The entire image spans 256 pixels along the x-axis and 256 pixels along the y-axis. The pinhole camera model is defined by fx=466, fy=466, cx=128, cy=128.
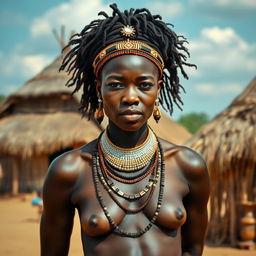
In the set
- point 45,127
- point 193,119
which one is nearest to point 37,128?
point 45,127

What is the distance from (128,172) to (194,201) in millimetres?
353

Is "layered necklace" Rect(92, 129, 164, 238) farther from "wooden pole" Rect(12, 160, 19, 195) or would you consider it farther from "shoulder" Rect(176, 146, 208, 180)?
"wooden pole" Rect(12, 160, 19, 195)

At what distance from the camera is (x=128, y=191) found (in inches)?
83.4


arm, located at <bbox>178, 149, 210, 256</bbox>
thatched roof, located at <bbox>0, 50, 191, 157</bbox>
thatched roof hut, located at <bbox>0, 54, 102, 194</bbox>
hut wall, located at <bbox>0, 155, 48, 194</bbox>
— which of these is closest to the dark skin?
arm, located at <bbox>178, 149, 210, 256</bbox>

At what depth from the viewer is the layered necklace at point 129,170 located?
82.4 inches

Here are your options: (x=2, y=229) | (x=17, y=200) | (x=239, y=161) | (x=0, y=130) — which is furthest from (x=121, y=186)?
(x=0, y=130)

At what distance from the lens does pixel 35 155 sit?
1698 cm

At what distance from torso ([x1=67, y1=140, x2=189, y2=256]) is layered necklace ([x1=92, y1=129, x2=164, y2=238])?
0.06ft

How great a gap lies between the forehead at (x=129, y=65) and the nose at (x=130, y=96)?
0.08 meters

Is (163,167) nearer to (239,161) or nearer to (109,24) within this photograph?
(109,24)

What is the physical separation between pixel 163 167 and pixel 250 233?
20.4ft

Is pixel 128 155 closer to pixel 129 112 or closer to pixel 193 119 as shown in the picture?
pixel 129 112

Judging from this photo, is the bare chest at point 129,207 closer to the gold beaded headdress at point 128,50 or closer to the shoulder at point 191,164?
the shoulder at point 191,164

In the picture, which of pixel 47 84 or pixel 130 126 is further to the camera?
pixel 47 84
